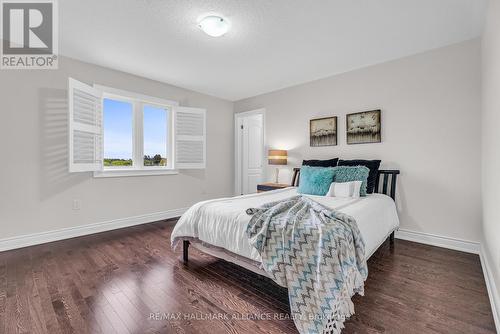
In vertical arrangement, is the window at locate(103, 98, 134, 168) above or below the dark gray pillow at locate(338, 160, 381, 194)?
above

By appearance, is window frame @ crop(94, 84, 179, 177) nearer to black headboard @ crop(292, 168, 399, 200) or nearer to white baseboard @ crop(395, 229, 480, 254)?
black headboard @ crop(292, 168, 399, 200)

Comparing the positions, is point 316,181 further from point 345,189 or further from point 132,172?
point 132,172

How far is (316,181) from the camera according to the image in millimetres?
3078

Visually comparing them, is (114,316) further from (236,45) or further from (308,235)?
(236,45)

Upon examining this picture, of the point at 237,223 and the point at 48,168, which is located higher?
the point at 48,168

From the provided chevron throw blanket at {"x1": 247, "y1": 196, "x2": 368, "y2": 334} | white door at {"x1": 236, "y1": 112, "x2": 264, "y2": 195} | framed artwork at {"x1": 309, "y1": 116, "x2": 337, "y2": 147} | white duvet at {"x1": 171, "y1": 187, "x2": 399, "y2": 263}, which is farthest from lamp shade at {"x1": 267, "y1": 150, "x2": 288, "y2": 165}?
chevron throw blanket at {"x1": 247, "y1": 196, "x2": 368, "y2": 334}

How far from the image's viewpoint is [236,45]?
9.30 ft

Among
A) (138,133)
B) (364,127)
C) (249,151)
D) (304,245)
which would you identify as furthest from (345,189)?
(138,133)

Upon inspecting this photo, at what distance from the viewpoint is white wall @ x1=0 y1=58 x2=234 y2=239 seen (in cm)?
276

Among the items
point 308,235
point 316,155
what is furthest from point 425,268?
point 316,155

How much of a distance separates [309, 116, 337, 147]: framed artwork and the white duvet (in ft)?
4.73

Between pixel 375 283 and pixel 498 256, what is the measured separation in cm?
85

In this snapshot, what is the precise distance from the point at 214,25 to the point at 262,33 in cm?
57

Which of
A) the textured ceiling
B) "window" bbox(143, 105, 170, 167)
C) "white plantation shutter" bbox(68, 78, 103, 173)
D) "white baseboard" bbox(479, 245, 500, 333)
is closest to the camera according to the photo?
"white baseboard" bbox(479, 245, 500, 333)
